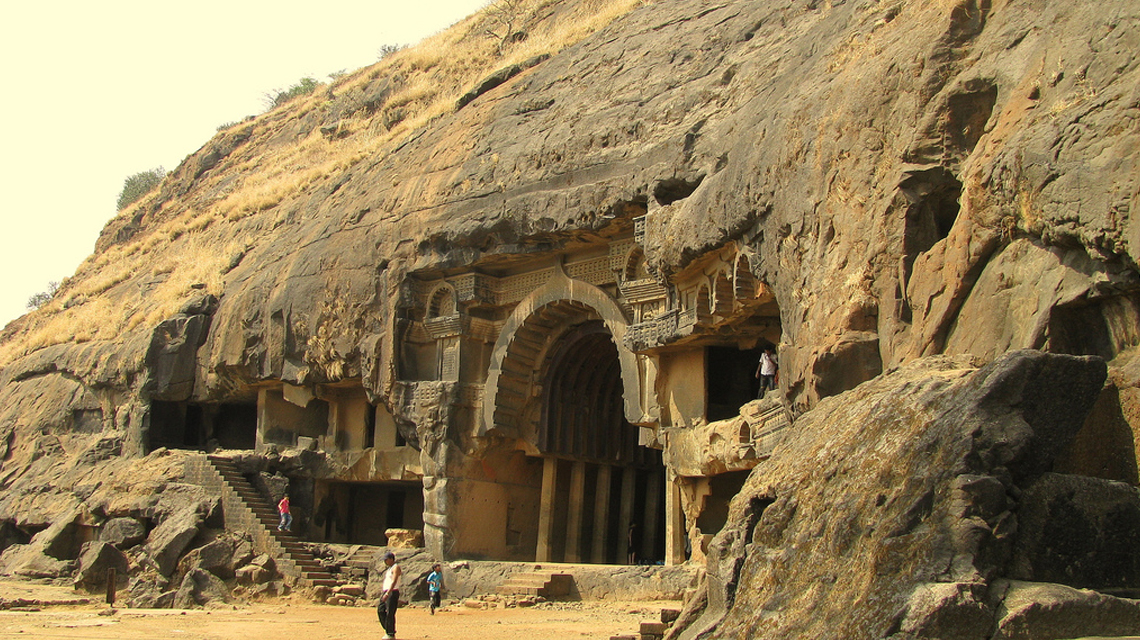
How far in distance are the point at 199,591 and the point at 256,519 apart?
2188 mm

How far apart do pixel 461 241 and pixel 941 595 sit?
15.9 metres

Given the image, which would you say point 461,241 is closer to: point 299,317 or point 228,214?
point 299,317

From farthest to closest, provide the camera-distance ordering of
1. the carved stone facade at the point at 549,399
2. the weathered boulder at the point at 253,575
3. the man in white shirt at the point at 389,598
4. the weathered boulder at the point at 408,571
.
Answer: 1. the weathered boulder at the point at 253,575
2. the weathered boulder at the point at 408,571
3. the carved stone facade at the point at 549,399
4. the man in white shirt at the point at 389,598

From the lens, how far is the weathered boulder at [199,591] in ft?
66.6

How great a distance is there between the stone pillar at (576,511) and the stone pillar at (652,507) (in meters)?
1.86

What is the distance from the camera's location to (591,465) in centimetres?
2338

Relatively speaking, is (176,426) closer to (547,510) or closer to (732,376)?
(547,510)

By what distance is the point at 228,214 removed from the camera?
116 feet

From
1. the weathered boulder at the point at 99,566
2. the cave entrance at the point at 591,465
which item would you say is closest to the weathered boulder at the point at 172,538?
the weathered boulder at the point at 99,566

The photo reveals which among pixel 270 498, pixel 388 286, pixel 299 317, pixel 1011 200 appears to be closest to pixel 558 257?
pixel 388 286

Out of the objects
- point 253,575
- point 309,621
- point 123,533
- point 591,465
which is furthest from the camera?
point 591,465

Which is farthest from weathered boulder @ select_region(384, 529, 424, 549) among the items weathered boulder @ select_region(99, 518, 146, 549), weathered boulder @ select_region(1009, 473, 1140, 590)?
weathered boulder @ select_region(1009, 473, 1140, 590)

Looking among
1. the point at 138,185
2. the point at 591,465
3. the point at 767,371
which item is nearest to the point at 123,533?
the point at 591,465

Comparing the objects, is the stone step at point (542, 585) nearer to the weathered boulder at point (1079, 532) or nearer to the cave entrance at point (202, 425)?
the cave entrance at point (202, 425)
